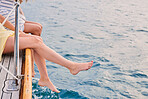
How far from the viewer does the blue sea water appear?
588cm

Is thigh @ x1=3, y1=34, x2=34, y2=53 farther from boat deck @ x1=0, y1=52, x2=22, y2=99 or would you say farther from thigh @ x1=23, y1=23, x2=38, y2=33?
thigh @ x1=23, y1=23, x2=38, y2=33

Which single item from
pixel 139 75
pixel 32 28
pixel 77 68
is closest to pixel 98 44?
pixel 139 75

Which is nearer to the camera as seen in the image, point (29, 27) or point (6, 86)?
point (6, 86)

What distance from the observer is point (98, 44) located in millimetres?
8562

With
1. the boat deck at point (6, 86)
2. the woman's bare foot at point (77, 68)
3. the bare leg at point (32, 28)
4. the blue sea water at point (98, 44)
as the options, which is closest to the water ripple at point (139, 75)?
the blue sea water at point (98, 44)

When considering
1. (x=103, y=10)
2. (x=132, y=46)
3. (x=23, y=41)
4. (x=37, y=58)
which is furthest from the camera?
(x=103, y=10)

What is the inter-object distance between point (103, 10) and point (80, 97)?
7.98 metres

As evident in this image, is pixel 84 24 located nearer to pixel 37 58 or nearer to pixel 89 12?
pixel 89 12

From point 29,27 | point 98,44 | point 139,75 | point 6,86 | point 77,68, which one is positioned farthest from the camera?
point 98,44

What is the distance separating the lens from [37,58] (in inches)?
142

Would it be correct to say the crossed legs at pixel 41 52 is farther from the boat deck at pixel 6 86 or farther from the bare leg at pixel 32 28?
the bare leg at pixel 32 28

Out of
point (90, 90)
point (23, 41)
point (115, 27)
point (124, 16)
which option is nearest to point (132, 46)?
point (115, 27)

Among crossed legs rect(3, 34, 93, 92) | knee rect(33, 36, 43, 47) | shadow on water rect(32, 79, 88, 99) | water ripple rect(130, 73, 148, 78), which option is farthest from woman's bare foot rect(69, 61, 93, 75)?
water ripple rect(130, 73, 148, 78)

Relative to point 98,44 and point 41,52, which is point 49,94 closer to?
point 41,52
